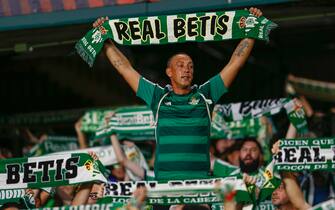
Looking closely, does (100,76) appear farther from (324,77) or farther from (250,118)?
(250,118)

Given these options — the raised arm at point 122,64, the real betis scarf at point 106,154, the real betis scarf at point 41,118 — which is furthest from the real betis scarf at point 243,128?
the raised arm at point 122,64

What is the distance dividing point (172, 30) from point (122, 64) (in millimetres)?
597

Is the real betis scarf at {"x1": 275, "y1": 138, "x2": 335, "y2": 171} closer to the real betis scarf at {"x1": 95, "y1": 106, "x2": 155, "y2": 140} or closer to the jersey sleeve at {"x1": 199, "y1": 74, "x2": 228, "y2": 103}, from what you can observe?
the jersey sleeve at {"x1": 199, "y1": 74, "x2": 228, "y2": 103}

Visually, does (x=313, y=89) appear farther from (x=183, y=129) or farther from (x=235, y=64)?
(x=183, y=129)

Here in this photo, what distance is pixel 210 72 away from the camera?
48.7 feet

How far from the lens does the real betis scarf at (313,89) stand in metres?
16.7

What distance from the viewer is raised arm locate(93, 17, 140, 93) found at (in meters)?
9.31

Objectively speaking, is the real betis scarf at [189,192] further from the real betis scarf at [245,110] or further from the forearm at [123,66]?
the real betis scarf at [245,110]

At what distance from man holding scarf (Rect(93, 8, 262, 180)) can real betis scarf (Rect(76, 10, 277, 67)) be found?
27cm

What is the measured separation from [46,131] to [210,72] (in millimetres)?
2468

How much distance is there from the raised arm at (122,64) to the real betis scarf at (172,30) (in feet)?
0.26

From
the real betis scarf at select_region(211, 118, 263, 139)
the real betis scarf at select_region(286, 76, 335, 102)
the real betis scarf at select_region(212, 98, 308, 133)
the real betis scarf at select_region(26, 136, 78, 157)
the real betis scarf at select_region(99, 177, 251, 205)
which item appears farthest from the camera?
the real betis scarf at select_region(286, 76, 335, 102)

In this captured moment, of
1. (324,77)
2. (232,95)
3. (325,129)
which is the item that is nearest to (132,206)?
(325,129)

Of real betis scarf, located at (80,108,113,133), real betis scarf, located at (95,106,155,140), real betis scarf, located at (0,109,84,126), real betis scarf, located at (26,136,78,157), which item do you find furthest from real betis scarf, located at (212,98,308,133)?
real betis scarf, located at (0,109,84,126)
